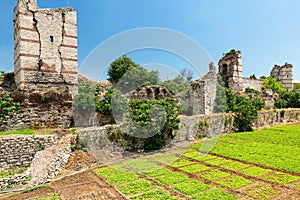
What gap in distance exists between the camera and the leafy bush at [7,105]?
1194 centimetres

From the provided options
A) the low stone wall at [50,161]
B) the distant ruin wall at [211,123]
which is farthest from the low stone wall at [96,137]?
the distant ruin wall at [211,123]

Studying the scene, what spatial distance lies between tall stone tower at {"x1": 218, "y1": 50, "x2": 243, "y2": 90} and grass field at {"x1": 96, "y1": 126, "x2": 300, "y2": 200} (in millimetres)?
20645

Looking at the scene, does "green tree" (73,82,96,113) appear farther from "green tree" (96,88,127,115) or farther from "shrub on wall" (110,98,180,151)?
"shrub on wall" (110,98,180,151)

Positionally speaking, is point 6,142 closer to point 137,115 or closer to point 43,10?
point 137,115

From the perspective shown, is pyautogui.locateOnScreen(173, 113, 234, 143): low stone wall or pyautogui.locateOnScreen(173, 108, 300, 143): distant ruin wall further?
pyautogui.locateOnScreen(173, 108, 300, 143): distant ruin wall

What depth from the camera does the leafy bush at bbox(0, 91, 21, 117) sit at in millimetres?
11938

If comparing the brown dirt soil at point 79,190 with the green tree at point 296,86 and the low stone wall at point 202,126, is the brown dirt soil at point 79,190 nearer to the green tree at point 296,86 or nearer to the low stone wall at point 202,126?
the low stone wall at point 202,126

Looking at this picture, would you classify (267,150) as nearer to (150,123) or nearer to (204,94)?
(150,123)

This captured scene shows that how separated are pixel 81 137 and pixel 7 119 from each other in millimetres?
4623

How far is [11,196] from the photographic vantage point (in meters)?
7.34

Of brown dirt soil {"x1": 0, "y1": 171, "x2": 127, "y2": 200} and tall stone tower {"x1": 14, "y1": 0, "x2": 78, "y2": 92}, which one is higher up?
tall stone tower {"x1": 14, "y1": 0, "x2": 78, "y2": 92}

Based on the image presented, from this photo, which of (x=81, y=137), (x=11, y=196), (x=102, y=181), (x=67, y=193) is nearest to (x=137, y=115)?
(x=81, y=137)

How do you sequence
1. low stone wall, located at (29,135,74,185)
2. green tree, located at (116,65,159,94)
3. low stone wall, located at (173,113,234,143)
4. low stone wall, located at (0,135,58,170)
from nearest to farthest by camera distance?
low stone wall, located at (29,135,74,185) < low stone wall, located at (0,135,58,170) < low stone wall, located at (173,113,234,143) < green tree, located at (116,65,159,94)

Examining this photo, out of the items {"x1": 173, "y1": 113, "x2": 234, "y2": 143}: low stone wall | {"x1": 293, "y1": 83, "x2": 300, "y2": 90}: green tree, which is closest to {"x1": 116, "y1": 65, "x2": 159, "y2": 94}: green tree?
{"x1": 173, "y1": 113, "x2": 234, "y2": 143}: low stone wall
